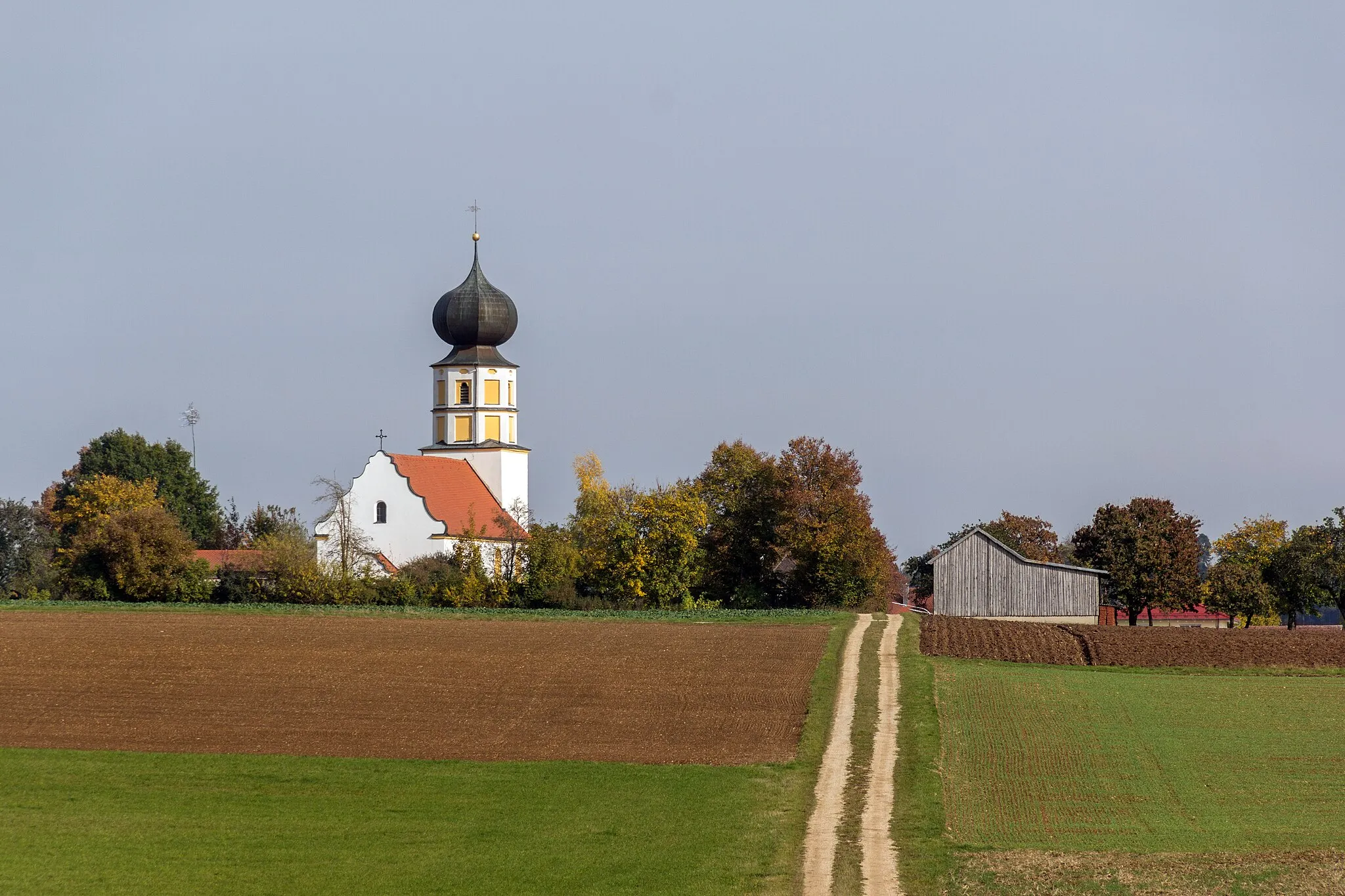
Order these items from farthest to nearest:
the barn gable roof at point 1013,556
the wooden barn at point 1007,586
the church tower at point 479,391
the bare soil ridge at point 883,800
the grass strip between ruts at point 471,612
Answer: the church tower at point 479,391 → the wooden barn at point 1007,586 → the barn gable roof at point 1013,556 → the grass strip between ruts at point 471,612 → the bare soil ridge at point 883,800

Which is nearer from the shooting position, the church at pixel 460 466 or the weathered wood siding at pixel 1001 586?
the weathered wood siding at pixel 1001 586

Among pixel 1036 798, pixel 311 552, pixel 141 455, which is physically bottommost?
pixel 1036 798

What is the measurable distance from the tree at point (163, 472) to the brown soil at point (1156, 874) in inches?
3386

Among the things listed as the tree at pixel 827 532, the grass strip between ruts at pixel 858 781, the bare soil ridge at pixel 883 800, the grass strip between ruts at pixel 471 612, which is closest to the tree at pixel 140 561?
the grass strip between ruts at pixel 471 612

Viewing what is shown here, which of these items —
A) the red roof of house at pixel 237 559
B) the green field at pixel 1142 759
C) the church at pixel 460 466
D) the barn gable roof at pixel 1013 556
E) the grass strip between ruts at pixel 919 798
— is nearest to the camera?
the grass strip between ruts at pixel 919 798

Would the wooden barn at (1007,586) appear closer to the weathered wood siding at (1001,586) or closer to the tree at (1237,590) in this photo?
the weathered wood siding at (1001,586)

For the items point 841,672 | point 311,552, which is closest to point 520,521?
point 311,552

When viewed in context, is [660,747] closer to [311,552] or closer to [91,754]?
[91,754]

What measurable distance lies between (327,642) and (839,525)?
28.2 meters

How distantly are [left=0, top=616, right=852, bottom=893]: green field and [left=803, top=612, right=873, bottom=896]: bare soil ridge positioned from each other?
288 mm

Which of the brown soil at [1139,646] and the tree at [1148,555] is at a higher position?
the tree at [1148,555]

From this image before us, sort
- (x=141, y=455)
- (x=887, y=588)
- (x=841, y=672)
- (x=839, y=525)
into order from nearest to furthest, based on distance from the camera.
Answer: (x=841, y=672) < (x=839, y=525) < (x=887, y=588) < (x=141, y=455)

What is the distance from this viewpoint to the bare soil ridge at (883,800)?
22.2 m

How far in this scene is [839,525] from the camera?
69.6m
